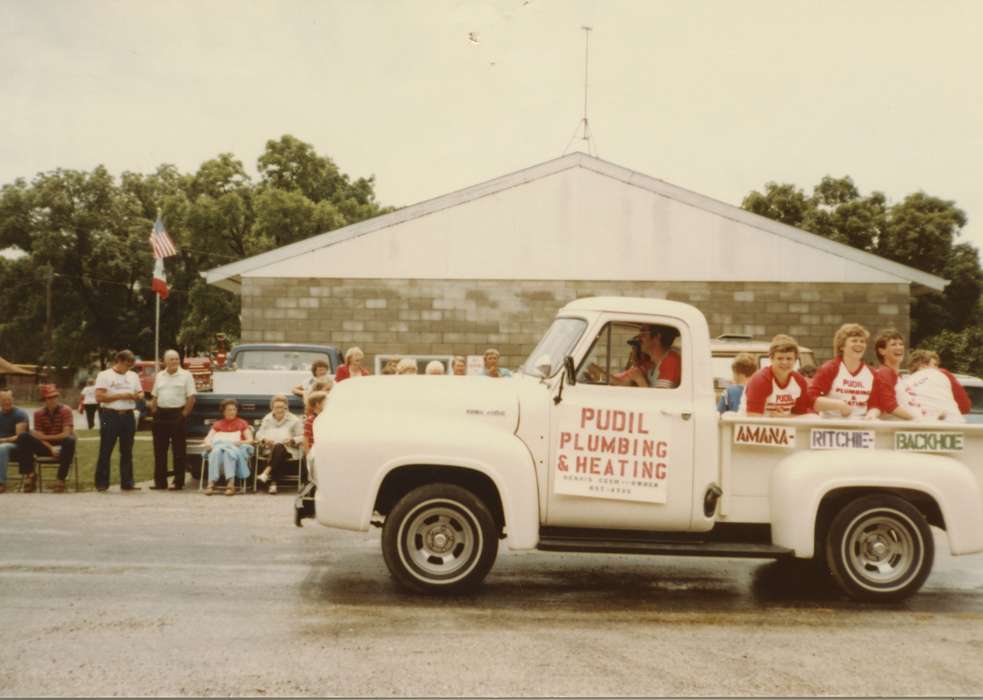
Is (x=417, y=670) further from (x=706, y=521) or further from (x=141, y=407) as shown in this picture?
(x=141, y=407)

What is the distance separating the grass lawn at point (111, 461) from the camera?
15.2 metres

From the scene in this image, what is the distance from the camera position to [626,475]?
7004 mm

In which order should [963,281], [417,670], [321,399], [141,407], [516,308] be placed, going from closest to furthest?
1. [417,670]
2. [321,399]
3. [141,407]
4. [516,308]
5. [963,281]

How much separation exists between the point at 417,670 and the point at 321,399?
23.0 ft

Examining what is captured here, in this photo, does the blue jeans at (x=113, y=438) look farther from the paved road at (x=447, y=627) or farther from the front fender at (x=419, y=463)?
the front fender at (x=419, y=463)

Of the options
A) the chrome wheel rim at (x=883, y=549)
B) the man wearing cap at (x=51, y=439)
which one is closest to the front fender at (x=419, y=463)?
the chrome wheel rim at (x=883, y=549)

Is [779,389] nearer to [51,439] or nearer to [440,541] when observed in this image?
[440,541]

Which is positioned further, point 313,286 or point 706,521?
point 313,286

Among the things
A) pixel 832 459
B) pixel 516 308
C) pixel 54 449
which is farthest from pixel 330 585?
pixel 516 308

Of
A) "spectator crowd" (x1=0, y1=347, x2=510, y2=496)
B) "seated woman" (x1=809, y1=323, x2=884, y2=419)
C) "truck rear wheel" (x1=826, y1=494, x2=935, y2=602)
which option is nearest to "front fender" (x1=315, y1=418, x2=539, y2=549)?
"truck rear wheel" (x1=826, y1=494, x2=935, y2=602)

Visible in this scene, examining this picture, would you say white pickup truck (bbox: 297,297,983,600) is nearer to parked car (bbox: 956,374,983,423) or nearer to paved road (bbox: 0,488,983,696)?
paved road (bbox: 0,488,983,696)

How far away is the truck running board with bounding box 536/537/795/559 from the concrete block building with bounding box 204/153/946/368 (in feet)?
46.4

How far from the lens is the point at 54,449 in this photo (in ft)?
44.8

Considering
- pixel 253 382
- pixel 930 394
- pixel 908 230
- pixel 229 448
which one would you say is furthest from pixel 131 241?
pixel 930 394
